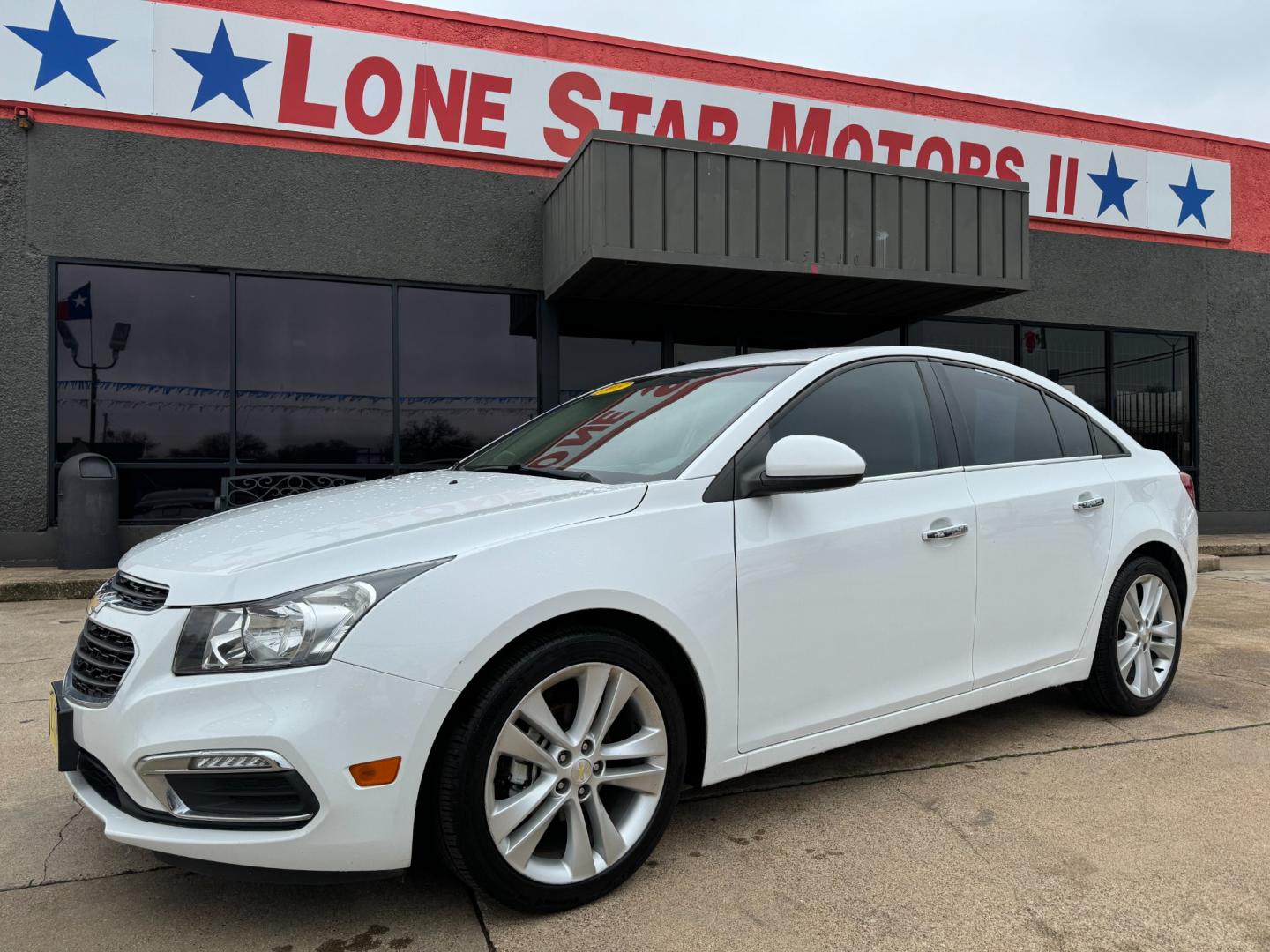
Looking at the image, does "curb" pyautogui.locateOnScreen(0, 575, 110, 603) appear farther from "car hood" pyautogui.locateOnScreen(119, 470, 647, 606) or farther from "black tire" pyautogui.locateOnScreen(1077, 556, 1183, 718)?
"black tire" pyautogui.locateOnScreen(1077, 556, 1183, 718)

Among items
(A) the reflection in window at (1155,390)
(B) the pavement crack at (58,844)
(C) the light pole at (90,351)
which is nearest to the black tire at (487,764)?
(B) the pavement crack at (58,844)

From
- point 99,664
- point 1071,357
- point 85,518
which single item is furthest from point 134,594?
point 1071,357

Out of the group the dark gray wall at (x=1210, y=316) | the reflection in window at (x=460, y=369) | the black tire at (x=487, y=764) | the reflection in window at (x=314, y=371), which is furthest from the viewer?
the dark gray wall at (x=1210, y=316)

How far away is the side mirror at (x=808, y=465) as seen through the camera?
2.55 meters

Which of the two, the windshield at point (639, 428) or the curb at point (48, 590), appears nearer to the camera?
the windshield at point (639, 428)

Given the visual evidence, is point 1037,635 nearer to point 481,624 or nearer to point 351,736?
point 481,624

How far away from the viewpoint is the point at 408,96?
8953mm

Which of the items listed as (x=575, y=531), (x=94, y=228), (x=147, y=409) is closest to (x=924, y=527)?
(x=575, y=531)

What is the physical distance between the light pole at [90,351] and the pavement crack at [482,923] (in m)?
7.59

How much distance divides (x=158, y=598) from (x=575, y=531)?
3.45 ft

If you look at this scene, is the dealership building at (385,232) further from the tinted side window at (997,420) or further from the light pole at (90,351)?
the tinted side window at (997,420)

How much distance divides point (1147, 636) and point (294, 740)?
139 inches

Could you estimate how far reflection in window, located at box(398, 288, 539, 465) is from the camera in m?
8.92

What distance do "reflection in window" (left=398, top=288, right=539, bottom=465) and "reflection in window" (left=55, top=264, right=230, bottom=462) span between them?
174cm
